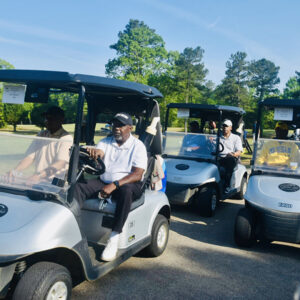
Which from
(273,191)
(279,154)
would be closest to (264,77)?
(279,154)

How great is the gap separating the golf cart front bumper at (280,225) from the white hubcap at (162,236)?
1125mm

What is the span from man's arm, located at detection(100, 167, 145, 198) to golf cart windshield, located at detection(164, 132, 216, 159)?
3.10 m

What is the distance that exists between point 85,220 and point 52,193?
0.75 metres

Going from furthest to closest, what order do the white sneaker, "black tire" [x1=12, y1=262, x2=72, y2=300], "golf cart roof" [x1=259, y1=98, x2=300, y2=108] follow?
1. "golf cart roof" [x1=259, y1=98, x2=300, y2=108]
2. the white sneaker
3. "black tire" [x1=12, y1=262, x2=72, y2=300]

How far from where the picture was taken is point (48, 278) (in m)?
2.44

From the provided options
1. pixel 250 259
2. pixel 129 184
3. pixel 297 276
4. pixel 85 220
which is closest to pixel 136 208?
pixel 129 184

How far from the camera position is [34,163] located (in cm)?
306

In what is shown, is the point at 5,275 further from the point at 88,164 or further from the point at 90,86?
the point at 90,86

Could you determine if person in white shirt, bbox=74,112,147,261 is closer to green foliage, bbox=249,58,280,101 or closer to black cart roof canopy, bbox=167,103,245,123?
black cart roof canopy, bbox=167,103,245,123

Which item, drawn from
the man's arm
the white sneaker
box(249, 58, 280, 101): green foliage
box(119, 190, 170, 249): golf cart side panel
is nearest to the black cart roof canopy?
box(119, 190, 170, 249): golf cart side panel

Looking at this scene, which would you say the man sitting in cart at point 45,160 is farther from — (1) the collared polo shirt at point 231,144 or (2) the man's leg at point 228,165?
(1) the collared polo shirt at point 231,144

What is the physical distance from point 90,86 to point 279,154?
2.98 metres

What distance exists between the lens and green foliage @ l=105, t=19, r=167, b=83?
129ft

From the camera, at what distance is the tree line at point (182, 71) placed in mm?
37125
